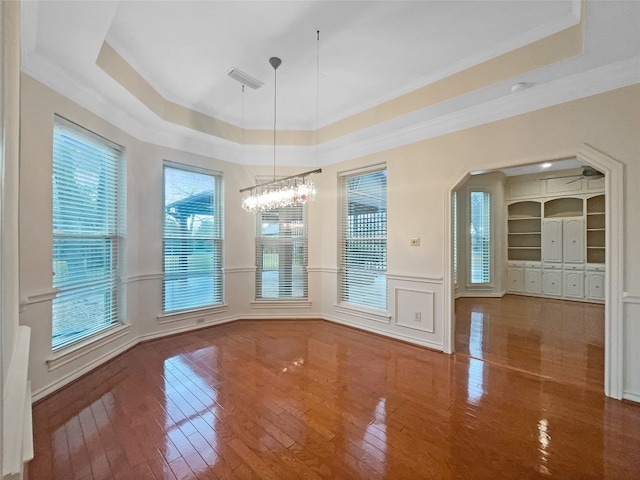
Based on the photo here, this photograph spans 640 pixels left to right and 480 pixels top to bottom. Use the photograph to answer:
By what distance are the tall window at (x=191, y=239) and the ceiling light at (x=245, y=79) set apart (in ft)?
5.53

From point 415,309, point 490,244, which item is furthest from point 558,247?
point 415,309

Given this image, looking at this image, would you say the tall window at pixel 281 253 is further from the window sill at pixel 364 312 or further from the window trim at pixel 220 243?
the window sill at pixel 364 312

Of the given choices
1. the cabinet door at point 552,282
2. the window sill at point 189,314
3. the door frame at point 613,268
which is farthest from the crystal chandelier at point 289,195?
the cabinet door at point 552,282

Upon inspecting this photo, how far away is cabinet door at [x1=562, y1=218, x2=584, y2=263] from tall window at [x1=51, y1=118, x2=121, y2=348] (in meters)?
8.90

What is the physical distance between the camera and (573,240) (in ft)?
21.8

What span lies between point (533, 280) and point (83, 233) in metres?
8.94

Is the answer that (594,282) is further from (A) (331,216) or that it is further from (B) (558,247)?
(A) (331,216)

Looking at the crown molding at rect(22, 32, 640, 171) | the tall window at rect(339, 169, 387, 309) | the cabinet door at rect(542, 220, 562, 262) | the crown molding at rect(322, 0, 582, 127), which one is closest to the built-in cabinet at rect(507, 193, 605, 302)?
the cabinet door at rect(542, 220, 562, 262)

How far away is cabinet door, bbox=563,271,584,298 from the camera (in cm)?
649

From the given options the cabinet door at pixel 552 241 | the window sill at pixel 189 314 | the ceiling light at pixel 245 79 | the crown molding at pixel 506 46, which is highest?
the ceiling light at pixel 245 79

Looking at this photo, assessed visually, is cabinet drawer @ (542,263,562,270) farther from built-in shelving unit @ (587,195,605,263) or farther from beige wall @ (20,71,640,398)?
beige wall @ (20,71,640,398)

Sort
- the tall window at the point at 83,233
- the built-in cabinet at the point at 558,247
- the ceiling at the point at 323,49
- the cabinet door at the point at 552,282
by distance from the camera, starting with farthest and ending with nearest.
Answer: the cabinet door at the point at 552,282
the built-in cabinet at the point at 558,247
the tall window at the point at 83,233
the ceiling at the point at 323,49

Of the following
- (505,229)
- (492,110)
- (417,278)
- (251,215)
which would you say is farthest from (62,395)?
(505,229)

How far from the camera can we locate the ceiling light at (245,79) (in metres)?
3.23
